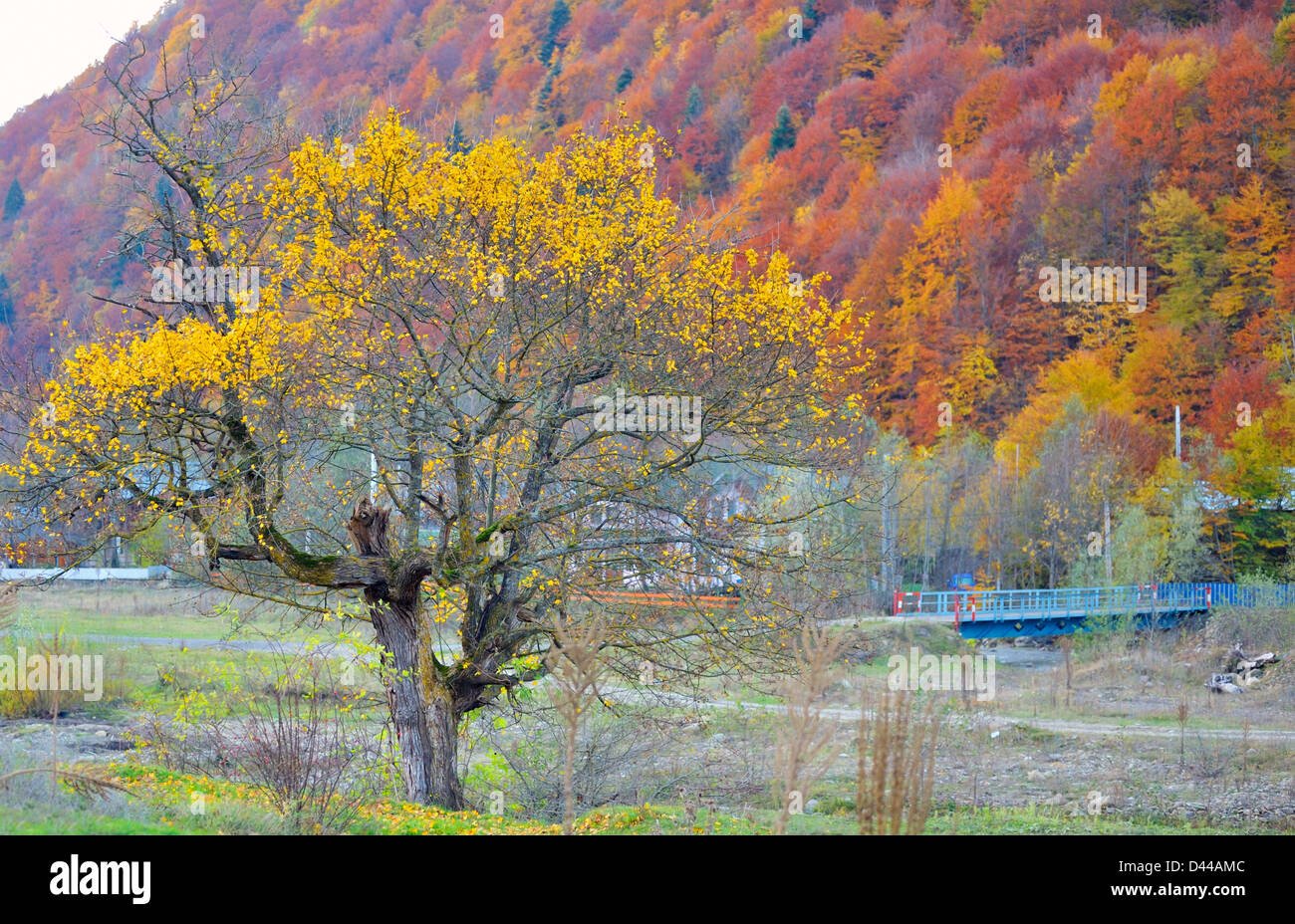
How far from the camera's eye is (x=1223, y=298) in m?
49.0

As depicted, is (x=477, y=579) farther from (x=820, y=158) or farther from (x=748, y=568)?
(x=820, y=158)

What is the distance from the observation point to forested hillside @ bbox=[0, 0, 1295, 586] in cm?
4047

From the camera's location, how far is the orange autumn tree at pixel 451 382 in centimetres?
1159

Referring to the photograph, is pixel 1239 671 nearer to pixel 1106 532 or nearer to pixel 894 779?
pixel 1106 532

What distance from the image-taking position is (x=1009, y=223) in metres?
59.1

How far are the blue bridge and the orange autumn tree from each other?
84.4ft

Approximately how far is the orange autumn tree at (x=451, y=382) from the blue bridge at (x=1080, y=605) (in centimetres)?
2572

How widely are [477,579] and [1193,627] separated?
33724mm

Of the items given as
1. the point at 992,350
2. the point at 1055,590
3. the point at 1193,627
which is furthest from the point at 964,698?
the point at 992,350

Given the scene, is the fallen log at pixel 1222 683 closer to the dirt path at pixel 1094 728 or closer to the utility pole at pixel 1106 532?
the dirt path at pixel 1094 728

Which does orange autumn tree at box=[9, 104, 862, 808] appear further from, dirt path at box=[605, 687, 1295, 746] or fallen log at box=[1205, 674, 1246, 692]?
fallen log at box=[1205, 674, 1246, 692]

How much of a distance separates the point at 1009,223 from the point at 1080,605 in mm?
28160

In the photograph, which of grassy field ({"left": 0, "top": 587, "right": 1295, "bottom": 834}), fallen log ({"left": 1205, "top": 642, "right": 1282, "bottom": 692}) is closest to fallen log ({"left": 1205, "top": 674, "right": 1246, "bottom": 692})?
fallen log ({"left": 1205, "top": 642, "right": 1282, "bottom": 692})

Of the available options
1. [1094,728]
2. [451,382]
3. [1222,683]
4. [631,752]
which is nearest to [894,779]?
[451,382]
